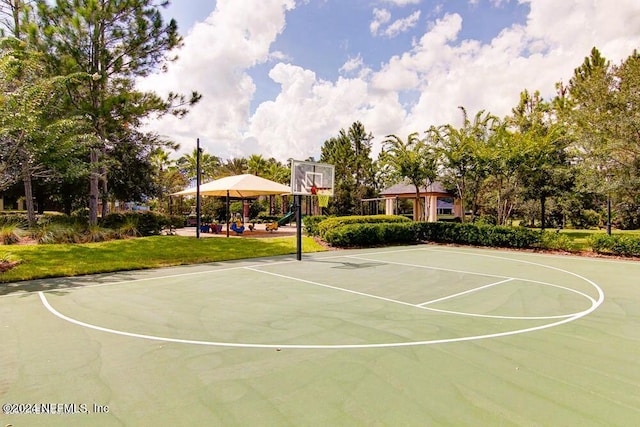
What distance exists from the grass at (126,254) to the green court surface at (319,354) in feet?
4.47

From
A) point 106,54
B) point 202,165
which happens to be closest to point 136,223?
point 106,54

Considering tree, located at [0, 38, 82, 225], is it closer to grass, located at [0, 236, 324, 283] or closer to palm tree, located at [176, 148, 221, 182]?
grass, located at [0, 236, 324, 283]

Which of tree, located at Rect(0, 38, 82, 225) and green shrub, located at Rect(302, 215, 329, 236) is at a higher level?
tree, located at Rect(0, 38, 82, 225)

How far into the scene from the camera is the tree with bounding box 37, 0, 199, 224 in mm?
12969

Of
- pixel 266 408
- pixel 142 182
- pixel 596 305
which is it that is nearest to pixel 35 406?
pixel 266 408

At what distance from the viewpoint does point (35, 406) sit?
2.99 m

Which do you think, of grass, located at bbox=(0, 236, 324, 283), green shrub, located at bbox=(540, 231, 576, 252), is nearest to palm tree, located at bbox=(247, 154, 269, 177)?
grass, located at bbox=(0, 236, 324, 283)

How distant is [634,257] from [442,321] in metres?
11.9

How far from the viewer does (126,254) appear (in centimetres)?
1134

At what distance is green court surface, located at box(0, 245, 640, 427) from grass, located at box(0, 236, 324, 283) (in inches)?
53.7

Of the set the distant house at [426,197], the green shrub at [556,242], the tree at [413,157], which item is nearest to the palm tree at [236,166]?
the distant house at [426,197]

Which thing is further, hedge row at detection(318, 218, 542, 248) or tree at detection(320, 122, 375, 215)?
tree at detection(320, 122, 375, 215)

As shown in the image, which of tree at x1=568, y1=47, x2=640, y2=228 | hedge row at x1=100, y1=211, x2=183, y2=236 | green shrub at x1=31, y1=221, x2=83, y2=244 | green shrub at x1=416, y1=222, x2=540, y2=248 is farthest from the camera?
hedge row at x1=100, y1=211, x2=183, y2=236

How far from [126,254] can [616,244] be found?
17218 millimetres
